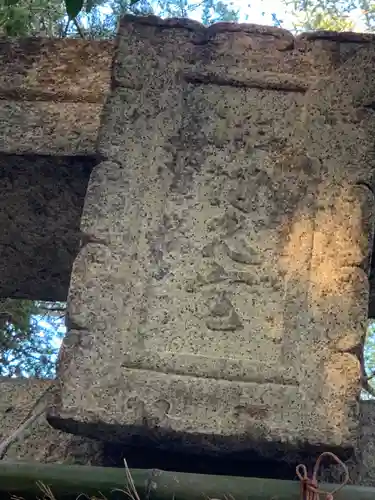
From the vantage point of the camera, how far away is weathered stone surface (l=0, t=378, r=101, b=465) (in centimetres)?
186

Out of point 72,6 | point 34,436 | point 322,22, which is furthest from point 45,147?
point 322,22

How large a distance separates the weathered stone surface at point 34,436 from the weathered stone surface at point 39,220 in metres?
0.31

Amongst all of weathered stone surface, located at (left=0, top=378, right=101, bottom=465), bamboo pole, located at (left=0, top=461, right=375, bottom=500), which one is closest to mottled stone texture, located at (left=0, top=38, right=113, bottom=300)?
weathered stone surface, located at (left=0, top=378, right=101, bottom=465)

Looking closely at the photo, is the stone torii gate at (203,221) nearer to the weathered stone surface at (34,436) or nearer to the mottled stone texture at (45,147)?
the mottled stone texture at (45,147)

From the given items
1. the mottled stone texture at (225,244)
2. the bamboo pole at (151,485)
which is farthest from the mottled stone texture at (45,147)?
the bamboo pole at (151,485)

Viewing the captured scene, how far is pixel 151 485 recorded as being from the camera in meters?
1.50

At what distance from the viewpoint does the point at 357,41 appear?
6.44ft

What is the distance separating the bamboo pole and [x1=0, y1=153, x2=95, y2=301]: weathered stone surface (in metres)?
0.71

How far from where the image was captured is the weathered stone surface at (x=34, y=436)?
1.86m

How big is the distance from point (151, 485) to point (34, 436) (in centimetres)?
50

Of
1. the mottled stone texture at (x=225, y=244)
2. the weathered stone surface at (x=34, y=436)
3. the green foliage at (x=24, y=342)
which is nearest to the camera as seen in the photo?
the mottled stone texture at (x=225, y=244)

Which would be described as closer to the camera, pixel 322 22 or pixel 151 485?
pixel 151 485

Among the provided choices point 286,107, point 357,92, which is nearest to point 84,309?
point 286,107

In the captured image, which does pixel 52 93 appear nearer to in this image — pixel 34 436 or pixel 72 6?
pixel 72 6
